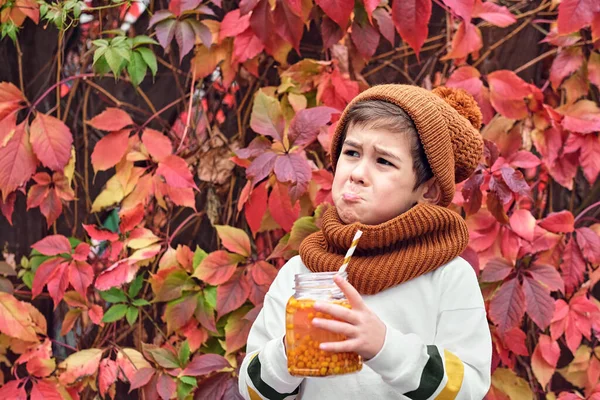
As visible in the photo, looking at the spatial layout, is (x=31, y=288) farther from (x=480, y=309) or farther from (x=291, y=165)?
(x=480, y=309)

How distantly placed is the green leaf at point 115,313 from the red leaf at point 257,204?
454 mm

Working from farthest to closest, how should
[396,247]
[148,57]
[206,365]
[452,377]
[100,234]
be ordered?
[100,234], [148,57], [206,365], [396,247], [452,377]

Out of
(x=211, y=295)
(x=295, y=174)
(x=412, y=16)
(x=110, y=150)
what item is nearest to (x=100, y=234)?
(x=110, y=150)

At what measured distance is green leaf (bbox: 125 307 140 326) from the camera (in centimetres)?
215

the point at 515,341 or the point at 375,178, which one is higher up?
the point at 375,178

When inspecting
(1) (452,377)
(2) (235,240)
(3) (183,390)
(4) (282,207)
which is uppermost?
(1) (452,377)

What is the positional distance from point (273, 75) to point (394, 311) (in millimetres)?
1079

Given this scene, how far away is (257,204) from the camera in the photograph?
1.98m

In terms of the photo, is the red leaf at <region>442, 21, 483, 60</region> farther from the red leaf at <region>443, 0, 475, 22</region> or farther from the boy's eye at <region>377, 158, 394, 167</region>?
the boy's eye at <region>377, 158, 394, 167</region>

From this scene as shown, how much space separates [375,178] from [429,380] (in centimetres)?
33

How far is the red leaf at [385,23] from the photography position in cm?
203

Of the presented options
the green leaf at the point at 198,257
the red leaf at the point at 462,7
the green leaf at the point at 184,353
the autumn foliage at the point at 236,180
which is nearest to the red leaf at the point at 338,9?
the autumn foliage at the point at 236,180

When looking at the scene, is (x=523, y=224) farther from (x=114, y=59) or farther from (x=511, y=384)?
(x=114, y=59)

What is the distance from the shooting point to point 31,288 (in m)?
2.29
